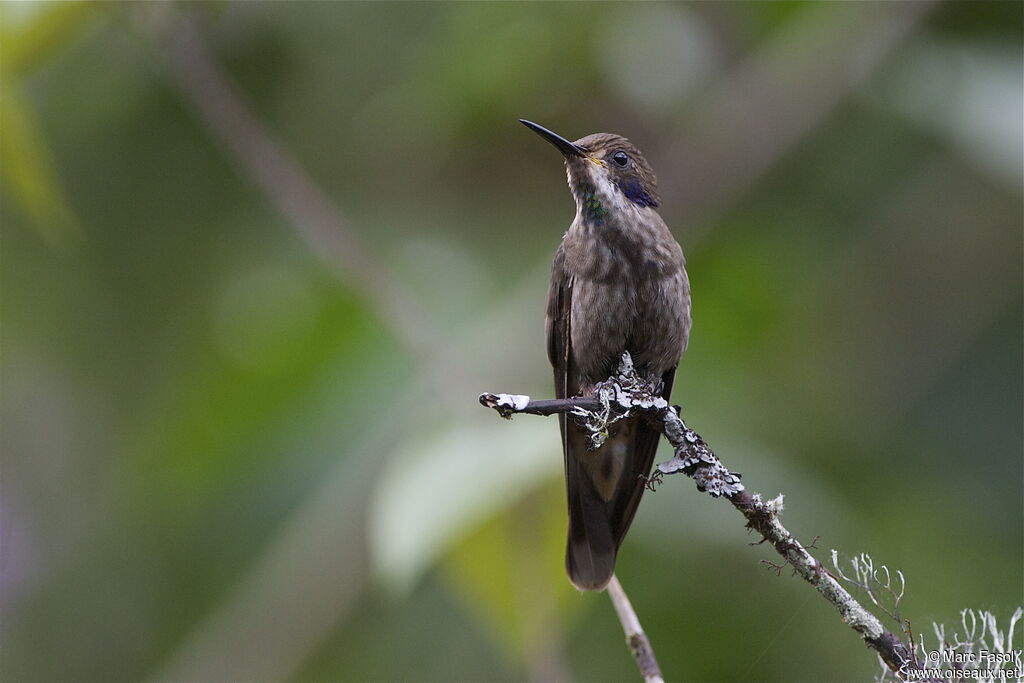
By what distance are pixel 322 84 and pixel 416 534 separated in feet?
12.5

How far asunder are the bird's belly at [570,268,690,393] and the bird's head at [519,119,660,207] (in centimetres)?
20

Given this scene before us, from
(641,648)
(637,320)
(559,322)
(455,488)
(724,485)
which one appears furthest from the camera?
(455,488)

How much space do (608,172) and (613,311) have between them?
1.02 feet

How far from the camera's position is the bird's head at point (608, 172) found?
253cm

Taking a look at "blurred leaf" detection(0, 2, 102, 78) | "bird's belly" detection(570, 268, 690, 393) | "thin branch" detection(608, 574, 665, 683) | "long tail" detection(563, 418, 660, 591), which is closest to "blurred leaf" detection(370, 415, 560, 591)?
"long tail" detection(563, 418, 660, 591)

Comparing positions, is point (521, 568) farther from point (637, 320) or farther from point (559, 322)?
point (637, 320)

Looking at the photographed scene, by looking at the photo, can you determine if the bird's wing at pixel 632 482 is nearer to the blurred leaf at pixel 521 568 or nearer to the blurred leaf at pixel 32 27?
the blurred leaf at pixel 521 568

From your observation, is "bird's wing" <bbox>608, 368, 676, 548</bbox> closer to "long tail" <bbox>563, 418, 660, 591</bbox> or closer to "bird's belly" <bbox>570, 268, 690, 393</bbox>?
"long tail" <bbox>563, 418, 660, 591</bbox>

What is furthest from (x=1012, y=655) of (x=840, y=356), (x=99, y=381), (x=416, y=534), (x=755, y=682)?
(x=99, y=381)

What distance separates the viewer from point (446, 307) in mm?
5656

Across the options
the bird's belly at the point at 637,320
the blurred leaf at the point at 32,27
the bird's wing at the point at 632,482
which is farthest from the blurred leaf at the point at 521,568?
the blurred leaf at the point at 32,27

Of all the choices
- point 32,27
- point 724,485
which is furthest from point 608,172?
point 32,27

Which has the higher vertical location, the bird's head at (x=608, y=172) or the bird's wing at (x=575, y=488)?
the bird's head at (x=608, y=172)

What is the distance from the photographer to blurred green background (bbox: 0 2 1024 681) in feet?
15.6
